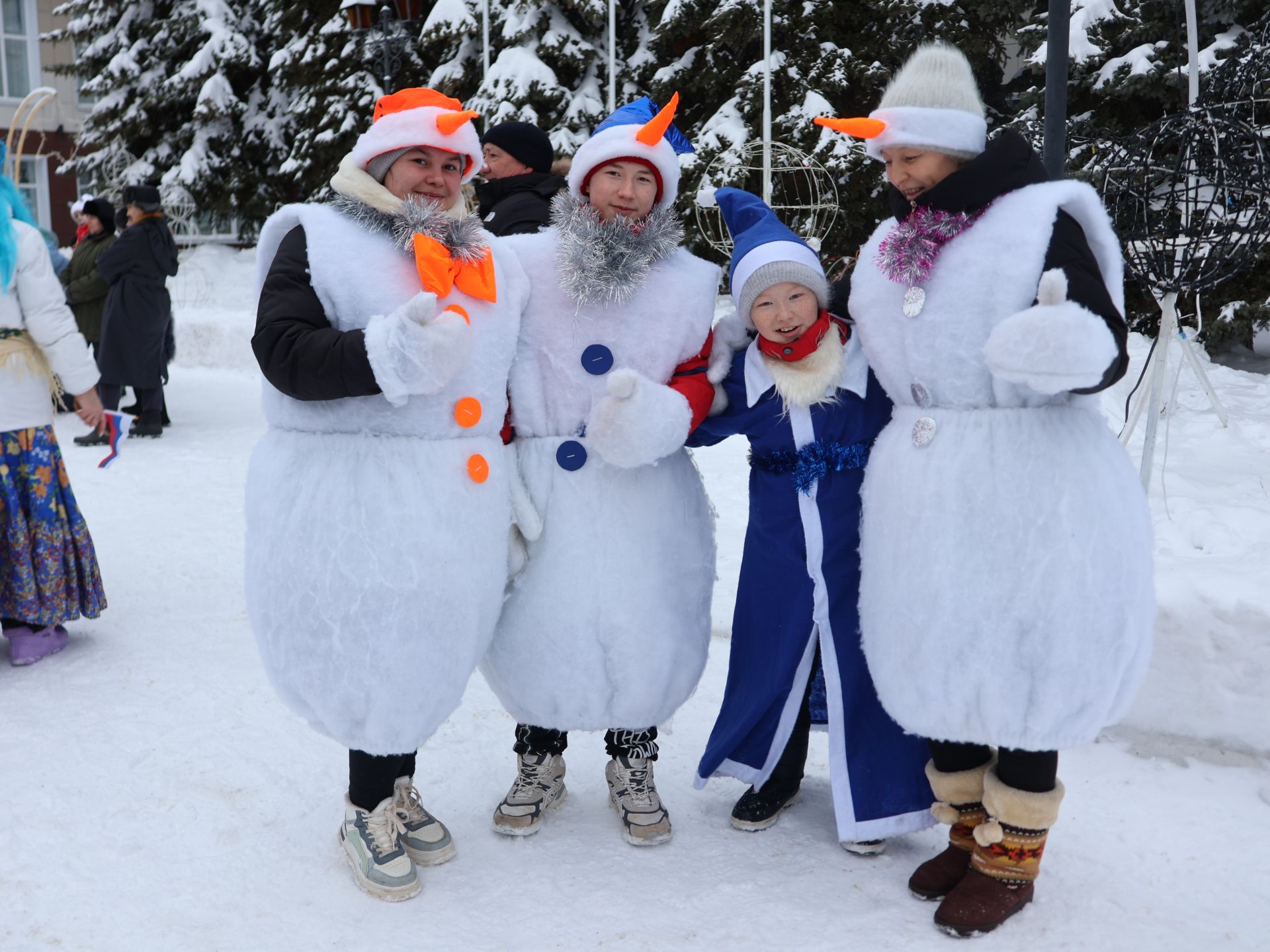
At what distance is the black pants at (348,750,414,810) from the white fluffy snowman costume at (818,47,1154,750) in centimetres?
119

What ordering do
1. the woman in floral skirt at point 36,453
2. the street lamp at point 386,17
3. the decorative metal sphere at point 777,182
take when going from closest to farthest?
the woman in floral skirt at point 36,453 < the street lamp at point 386,17 < the decorative metal sphere at point 777,182

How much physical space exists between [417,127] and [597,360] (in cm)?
64

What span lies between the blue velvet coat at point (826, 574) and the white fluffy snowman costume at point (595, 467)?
0.19 meters

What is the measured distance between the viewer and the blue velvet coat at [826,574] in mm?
2527

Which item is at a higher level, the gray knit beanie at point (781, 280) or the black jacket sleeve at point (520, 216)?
the black jacket sleeve at point (520, 216)

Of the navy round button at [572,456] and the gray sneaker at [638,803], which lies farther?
the gray sneaker at [638,803]

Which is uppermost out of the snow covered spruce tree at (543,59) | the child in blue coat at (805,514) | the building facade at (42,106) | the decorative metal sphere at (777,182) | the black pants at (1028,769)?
the building facade at (42,106)

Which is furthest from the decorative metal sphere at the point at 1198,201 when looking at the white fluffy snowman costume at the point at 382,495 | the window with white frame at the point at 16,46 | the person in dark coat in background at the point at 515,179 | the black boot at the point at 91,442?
the window with white frame at the point at 16,46

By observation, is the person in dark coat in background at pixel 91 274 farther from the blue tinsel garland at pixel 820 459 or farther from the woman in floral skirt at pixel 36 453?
the blue tinsel garland at pixel 820 459

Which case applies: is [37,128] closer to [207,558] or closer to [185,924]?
[207,558]

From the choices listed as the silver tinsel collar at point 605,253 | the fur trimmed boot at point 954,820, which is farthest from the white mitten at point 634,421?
the fur trimmed boot at point 954,820

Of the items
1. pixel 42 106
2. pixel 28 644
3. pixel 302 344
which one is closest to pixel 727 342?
pixel 302 344

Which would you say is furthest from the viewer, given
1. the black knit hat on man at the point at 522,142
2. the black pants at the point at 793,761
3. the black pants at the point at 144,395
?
the black pants at the point at 144,395

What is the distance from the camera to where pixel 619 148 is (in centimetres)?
245
